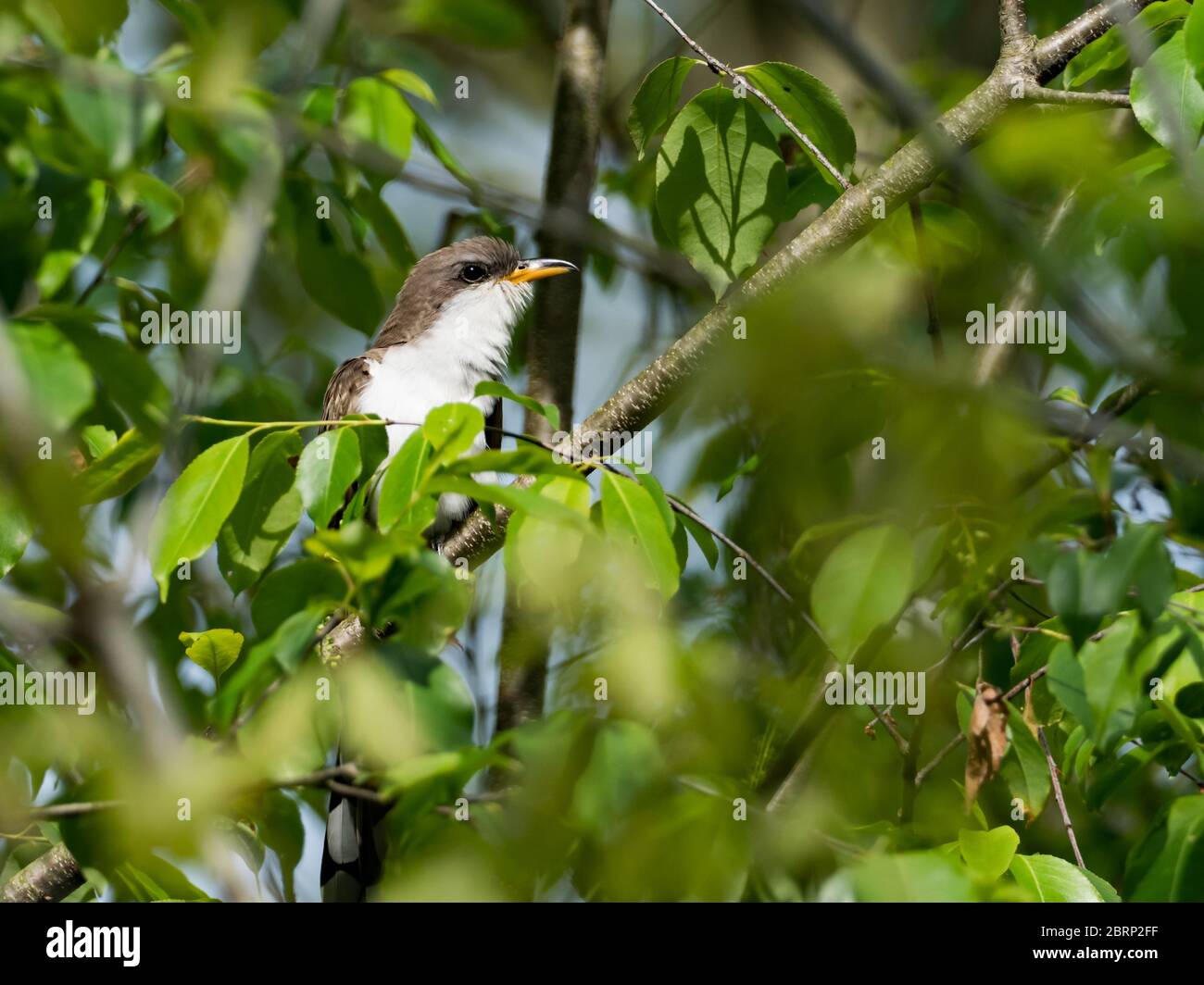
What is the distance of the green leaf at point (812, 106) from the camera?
8.42 ft

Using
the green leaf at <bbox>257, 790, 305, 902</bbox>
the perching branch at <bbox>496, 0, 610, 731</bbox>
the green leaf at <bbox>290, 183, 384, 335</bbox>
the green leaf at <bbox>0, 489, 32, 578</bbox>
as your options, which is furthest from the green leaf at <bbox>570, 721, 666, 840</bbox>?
the green leaf at <bbox>290, 183, 384, 335</bbox>

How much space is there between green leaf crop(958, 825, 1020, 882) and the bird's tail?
1680 millimetres

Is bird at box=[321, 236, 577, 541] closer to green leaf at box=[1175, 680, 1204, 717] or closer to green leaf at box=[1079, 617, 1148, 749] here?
green leaf at box=[1175, 680, 1204, 717]

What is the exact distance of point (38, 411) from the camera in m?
1.65

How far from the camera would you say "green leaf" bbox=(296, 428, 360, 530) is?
200cm

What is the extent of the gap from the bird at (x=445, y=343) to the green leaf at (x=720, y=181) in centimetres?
133

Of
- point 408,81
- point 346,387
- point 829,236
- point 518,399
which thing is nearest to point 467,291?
point 346,387

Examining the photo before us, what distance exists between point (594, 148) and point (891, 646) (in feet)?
7.26

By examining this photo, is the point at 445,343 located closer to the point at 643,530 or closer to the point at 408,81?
the point at 408,81

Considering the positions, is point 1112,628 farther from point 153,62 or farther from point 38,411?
point 153,62

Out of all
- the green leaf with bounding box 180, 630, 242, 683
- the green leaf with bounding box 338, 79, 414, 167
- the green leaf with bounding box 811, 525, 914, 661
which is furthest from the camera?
the green leaf with bounding box 338, 79, 414, 167

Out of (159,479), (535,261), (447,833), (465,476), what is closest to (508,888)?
(447,833)

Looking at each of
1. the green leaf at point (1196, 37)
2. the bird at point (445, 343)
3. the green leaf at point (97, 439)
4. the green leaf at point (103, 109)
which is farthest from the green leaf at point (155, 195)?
the green leaf at point (1196, 37)

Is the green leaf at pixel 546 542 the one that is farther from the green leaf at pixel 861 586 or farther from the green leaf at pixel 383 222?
the green leaf at pixel 383 222
